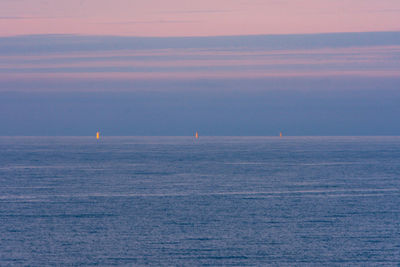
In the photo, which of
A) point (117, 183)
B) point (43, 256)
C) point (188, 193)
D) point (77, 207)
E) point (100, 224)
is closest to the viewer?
point (43, 256)

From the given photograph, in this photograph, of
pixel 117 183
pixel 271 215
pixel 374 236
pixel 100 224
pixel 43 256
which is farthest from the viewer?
pixel 117 183

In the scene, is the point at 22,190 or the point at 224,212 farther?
the point at 22,190

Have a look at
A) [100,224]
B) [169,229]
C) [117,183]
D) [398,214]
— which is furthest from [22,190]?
[398,214]

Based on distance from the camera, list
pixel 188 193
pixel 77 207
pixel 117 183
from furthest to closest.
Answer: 1. pixel 117 183
2. pixel 188 193
3. pixel 77 207

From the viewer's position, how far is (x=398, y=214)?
43125mm

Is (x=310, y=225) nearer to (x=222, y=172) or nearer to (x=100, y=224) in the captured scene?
(x=100, y=224)

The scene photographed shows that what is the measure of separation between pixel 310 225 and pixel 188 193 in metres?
17.8

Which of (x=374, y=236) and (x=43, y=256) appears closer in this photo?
(x=43, y=256)

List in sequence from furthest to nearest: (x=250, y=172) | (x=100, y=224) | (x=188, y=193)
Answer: (x=250, y=172), (x=188, y=193), (x=100, y=224)

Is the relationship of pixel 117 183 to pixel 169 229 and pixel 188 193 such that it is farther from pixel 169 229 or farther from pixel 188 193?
pixel 169 229

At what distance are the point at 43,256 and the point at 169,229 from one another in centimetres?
871

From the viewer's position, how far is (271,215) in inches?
1684

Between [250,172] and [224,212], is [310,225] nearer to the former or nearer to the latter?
[224,212]

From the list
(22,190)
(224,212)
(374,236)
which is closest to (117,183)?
(22,190)
